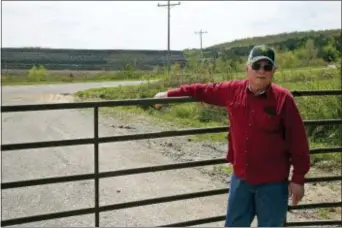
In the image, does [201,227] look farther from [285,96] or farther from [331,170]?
[331,170]

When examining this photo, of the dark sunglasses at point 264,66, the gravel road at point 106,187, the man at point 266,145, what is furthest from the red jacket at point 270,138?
the gravel road at point 106,187

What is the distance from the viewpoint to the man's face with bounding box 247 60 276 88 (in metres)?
3.22

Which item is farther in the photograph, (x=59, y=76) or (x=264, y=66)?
(x=59, y=76)

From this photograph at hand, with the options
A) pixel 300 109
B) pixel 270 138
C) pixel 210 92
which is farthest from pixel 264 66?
pixel 300 109

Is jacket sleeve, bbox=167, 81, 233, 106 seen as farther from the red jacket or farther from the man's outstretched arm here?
the red jacket

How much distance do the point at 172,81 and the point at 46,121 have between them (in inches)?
217

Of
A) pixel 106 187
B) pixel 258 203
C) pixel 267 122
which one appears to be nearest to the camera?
pixel 267 122

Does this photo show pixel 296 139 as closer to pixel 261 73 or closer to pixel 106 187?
pixel 261 73

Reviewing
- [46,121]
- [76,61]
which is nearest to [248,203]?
[76,61]

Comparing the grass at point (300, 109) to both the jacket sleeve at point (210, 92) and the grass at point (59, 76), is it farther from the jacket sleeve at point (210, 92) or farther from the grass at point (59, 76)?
the jacket sleeve at point (210, 92)

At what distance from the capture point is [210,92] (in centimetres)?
371

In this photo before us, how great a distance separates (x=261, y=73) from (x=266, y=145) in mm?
467

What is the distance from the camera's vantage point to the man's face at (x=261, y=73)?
3219 mm

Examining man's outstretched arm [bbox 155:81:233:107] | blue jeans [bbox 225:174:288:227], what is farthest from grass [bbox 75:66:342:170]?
blue jeans [bbox 225:174:288:227]
